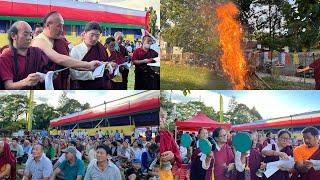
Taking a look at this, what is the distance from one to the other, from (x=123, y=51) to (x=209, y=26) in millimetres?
1272

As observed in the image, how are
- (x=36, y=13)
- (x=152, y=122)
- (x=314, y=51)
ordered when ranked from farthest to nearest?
(x=314, y=51) → (x=152, y=122) → (x=36, y=13)

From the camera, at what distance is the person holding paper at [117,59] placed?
24.4 ft

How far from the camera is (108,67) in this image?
7.41 metres

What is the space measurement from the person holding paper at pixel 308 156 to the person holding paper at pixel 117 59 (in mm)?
2578

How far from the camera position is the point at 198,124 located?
7.71m

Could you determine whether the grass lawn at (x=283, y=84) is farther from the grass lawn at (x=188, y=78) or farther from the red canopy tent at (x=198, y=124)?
the red canopy tent at (x=198, y=124)

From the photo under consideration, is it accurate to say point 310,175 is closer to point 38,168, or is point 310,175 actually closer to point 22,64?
point 38,168

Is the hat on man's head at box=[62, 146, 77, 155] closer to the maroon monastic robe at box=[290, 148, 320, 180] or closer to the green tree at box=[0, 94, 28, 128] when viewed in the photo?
the green tree at box=[0, 94, 28, 128]

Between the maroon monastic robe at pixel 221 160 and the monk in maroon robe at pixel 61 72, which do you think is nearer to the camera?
the monk in maroon robe at pixel 61 72

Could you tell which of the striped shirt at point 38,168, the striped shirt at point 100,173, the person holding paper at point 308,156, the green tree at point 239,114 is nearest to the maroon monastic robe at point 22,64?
A: the striped shirt at point 38,168

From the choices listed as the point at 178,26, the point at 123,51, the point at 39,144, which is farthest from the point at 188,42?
the point at 39,144

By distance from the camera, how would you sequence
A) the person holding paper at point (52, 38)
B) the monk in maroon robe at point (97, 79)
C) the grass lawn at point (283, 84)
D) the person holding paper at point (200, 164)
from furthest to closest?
the grass lawn at point (283, 84) → the person holding paper at point (200, 164) → the monk in maroon robe at point (97, 79) → the person holding paper at point (52, 38)

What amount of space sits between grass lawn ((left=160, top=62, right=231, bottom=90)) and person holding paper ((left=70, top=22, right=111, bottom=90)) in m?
0.82

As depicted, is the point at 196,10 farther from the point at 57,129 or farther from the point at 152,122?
the point at 57,129
